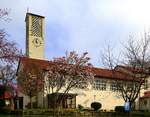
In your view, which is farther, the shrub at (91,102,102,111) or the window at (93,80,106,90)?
the window at (93,80,106,90)

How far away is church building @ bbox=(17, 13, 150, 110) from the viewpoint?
172 ft

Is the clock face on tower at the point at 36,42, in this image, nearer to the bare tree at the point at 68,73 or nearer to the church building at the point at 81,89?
the church building at the point at 81,89

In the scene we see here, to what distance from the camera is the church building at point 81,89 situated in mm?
52375

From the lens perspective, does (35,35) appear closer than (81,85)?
No

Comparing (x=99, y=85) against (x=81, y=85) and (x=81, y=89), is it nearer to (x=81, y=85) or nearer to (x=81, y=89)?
(x=81, y=89)

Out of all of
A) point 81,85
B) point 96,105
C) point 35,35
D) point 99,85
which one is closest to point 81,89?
point 96,105

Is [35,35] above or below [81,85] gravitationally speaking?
above

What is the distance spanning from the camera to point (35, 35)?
75.6 m

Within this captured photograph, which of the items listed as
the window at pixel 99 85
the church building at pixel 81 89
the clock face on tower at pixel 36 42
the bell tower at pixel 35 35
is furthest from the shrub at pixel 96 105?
the clock face on tower at pixel 36 42

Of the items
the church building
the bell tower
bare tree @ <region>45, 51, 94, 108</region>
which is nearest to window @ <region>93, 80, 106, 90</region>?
the church building

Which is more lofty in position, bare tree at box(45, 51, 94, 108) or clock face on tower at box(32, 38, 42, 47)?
clock face on tower at box(32, 38, 42, 47)

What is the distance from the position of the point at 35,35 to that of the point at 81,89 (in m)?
24.5

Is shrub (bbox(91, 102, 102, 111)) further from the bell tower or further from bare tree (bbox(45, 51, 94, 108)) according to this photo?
the bell tower

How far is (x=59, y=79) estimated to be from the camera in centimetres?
4691
